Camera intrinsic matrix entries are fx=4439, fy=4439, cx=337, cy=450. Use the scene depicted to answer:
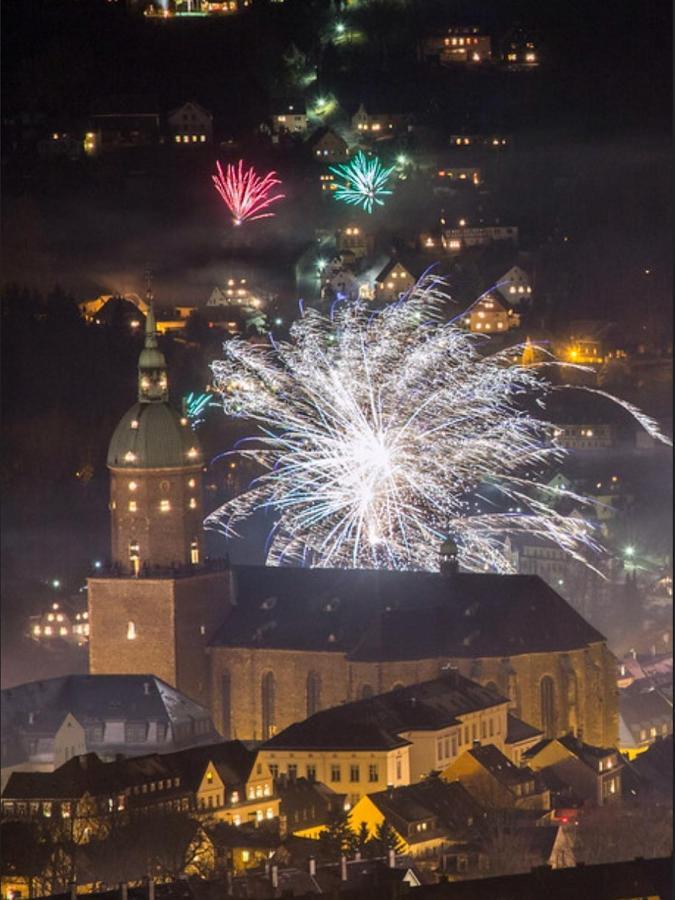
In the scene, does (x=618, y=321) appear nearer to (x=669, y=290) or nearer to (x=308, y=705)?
(x=669, y=290)

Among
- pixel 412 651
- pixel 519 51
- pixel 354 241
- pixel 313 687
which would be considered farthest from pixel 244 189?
pixel 412 651

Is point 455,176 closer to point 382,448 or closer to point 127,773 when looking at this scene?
point 382,448

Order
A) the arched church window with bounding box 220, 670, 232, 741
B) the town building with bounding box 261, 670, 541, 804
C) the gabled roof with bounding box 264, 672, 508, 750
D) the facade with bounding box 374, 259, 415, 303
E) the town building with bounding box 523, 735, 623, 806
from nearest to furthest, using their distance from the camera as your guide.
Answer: the town building with bounding box 261, 670, 541, 804 < the gabled roof with bounding box 264, 672, 508, 750 < the town building with bounding box 523, 735, 623, 806 < the arched church window with bounding box 220, 670, 232, 741 < the facade with bounding box 374, 259, 415, 303

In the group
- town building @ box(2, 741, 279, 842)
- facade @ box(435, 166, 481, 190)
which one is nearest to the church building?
town building @ box(2, 741, 279, 842)

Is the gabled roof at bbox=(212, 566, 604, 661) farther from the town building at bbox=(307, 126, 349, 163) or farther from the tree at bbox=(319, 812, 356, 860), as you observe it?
the town building at bbox=(307, 126, 349, 163)

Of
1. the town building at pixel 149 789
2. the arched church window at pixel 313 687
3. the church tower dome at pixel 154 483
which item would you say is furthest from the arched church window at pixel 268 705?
the town building at pixel 149 789

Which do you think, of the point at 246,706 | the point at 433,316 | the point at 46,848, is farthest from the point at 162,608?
the point at 433,316

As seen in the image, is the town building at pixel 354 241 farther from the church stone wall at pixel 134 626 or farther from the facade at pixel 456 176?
the church stone wall at pixel 134 626
